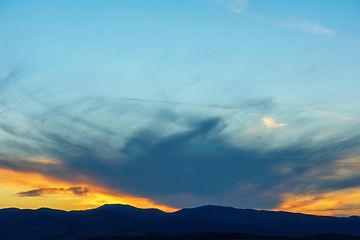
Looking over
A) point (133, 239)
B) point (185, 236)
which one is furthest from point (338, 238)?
point (133, 239)

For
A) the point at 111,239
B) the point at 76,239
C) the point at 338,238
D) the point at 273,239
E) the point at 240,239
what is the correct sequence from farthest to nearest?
the point at 76,239
the point at 111,239
the point at 338,238
the point at 240,239
the point at 273,239

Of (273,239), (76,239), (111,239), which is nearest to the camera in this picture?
(273,239)

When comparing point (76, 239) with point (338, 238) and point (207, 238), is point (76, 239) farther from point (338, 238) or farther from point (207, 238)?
point (338, 238)

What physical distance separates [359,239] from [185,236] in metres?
73.9

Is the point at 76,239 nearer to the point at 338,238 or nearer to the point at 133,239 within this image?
the point at 133,239

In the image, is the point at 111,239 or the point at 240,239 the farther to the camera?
the point at 111,239

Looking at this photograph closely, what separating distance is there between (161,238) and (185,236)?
13.6 m

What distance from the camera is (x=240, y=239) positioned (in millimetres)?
113500

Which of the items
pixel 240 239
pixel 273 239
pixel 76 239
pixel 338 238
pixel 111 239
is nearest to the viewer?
pixel 273 239

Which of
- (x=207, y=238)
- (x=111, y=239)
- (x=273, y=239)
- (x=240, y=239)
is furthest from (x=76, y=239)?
(x=273, y=239)

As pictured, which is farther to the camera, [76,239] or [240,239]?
[76,239]

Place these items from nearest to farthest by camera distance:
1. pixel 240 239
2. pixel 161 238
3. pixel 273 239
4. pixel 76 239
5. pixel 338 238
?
pixel 273 239
pixel 240 239
pixel 338 238
pixel 161 238
pixel 76 239

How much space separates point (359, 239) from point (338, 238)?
8938 millimetres

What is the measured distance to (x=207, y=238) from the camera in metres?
132
